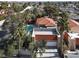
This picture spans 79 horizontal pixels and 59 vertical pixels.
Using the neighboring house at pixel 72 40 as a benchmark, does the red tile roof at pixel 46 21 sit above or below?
above

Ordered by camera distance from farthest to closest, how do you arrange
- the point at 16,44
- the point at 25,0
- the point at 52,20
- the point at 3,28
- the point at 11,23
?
the point at 52,20
the point at 3,28
the point at 11,23
the point at 16,44
the point at 25,0

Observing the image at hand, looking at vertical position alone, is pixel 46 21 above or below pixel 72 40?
above

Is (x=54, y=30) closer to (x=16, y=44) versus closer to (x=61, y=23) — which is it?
(x=61, y=23)

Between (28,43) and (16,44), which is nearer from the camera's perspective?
(16,44)

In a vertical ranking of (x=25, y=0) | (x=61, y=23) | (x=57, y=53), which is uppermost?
(x=25, y=0)

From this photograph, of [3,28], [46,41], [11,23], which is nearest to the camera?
[46,41]

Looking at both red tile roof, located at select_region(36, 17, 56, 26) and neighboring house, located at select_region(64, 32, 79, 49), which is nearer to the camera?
neighboring house, located at select_region(64, 32, 79, 49)

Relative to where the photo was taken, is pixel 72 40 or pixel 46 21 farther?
pixel 46 21

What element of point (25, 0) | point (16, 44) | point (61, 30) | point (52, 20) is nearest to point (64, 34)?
point (61, 30)

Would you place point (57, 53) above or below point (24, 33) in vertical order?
below

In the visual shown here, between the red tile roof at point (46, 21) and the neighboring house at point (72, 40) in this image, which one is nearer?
the neighboring house at point (72, 40)

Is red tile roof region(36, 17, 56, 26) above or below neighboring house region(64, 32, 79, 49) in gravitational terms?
above
